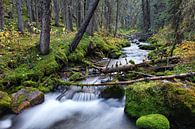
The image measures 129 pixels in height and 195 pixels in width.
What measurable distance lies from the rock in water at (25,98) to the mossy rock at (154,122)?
157 inches

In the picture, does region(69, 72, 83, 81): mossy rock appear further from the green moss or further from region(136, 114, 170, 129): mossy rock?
region(136, 114, 170, 129): mossy rock

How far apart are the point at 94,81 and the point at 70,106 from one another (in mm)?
2026

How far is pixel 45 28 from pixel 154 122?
24.6ft

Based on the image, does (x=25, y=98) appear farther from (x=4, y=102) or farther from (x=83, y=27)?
(x=83, y=27)

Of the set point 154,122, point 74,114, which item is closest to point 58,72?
point 74,114

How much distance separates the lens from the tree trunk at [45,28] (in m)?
12.4

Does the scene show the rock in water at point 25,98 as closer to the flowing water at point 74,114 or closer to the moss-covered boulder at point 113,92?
the flowing water at point 74,114

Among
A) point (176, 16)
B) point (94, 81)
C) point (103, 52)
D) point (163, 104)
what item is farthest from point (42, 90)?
point (103, 52)

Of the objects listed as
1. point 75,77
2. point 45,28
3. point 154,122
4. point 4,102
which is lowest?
point 154,122

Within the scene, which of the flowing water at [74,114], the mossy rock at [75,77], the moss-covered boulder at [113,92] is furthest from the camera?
the mossy rock at [75,77]

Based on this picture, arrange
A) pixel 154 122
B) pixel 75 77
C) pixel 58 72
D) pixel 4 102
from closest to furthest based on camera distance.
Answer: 1. pixel 154 122
2. pixel 4 102
3. pixel 75 77
4. pixel 58 72

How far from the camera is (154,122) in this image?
7.25 metres

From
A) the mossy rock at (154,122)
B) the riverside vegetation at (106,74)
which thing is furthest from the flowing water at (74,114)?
the mossy rock at (154,122)

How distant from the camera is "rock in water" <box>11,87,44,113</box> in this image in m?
9.12
